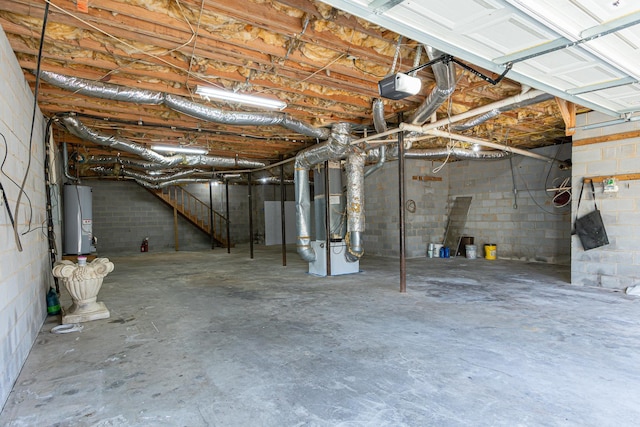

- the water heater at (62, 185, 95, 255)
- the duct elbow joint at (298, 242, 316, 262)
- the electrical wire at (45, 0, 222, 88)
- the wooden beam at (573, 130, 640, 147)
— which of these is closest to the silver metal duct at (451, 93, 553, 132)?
the wooden beam at (573, 130, 640, 147)

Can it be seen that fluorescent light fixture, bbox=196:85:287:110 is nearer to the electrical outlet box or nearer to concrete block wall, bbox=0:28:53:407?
concrete block wall, bbox=0:28:53:407

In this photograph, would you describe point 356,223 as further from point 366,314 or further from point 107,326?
point 107,326

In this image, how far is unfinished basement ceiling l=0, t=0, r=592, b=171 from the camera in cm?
208

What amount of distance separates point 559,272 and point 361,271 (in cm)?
325

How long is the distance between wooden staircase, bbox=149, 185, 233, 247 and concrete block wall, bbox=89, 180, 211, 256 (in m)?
0.42

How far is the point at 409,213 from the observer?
801 cm

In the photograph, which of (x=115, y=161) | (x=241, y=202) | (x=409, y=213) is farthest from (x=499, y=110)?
(x=241, y=202)

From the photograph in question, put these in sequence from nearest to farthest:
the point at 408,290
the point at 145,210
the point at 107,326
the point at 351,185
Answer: the point at 107,326 → the point at 408,290 → the point at 351,185 → the point at 145,210

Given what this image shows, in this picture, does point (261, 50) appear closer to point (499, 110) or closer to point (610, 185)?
point (499, 110)

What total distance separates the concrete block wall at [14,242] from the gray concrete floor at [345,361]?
0.57 ft

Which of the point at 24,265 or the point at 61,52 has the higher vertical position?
the point at 61,52

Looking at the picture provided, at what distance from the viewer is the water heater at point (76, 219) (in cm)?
562

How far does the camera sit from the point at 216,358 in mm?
2541

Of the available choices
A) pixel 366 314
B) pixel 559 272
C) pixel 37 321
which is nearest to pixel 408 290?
pixel 366 314
